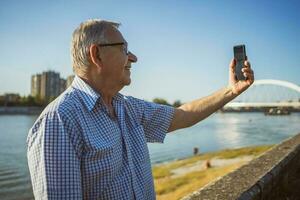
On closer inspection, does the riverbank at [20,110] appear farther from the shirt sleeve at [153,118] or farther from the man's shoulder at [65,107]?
the man's shoulder at [65,107]

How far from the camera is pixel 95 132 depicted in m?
1.64

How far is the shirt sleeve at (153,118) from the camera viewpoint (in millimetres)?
2221

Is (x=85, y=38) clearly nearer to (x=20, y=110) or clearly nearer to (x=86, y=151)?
(x=86, y=151)

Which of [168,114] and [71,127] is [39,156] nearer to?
[71,127]

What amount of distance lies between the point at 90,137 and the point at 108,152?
0.38ft

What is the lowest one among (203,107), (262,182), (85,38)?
(262,182)

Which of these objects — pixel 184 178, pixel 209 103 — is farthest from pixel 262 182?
pixel 184 178

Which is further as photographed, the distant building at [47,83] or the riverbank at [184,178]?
the distant building at [47,83]

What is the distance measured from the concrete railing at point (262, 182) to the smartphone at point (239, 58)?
89cm

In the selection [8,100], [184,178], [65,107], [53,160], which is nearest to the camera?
[53,160]

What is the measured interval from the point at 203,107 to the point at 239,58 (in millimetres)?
406

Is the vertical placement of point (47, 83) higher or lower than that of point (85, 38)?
lower

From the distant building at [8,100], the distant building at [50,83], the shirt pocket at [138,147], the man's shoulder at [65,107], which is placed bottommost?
the distant building at [8,100]

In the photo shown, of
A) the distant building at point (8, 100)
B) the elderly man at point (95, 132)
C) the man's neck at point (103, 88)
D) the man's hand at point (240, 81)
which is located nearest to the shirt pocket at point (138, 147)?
the elderly man at point (95, 132)
